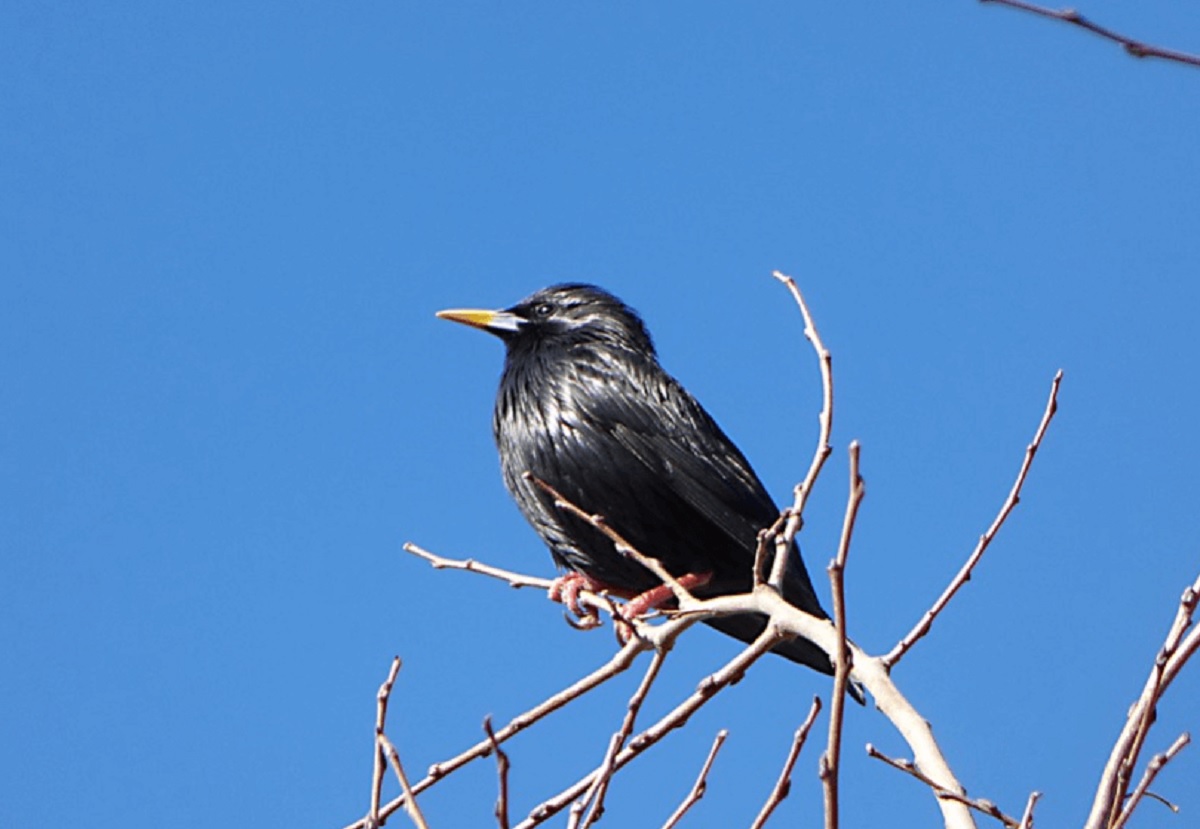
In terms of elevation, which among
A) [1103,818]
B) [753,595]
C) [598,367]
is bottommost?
[1103,818]

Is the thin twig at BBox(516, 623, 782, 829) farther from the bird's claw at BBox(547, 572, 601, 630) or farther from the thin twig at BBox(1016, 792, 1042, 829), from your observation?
the bird's claw at BBox(547, 572, 601, 630)

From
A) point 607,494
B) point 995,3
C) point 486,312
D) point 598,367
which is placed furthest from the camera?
point 486,312

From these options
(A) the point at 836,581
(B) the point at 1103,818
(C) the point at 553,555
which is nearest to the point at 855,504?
(A) the point at 836,581

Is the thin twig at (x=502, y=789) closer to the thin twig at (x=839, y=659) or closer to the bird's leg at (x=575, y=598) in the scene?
the thin twig at (x=839, y=659)

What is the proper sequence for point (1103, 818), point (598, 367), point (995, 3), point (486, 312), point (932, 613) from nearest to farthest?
point (995, 3) < point (1103, 818) < point (932, 613) < point (598, 367) < point (486, 312)

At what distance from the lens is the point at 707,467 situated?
543 centimetres

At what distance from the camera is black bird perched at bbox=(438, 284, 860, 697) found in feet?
17.5

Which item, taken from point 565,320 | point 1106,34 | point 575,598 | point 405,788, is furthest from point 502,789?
point 565,320

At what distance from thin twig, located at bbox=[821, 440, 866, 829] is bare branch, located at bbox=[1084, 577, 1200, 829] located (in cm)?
46

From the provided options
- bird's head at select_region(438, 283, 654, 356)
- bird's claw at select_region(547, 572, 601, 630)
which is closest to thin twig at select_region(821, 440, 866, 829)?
bird's claw at select_region(547, 572, 601, 630)

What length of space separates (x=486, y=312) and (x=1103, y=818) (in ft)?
13.8

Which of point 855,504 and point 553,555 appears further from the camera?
point 553,555

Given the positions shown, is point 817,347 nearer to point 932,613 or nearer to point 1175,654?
point 932,613

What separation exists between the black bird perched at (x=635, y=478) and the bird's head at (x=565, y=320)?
0.88ft
